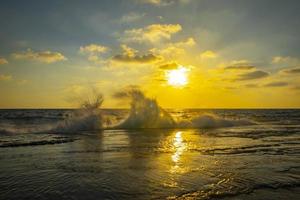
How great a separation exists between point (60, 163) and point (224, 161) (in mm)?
5718

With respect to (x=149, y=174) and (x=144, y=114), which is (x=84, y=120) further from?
(x=149, y=174)

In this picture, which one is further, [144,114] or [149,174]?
[144,114]

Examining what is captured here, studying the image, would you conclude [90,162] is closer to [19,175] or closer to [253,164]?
[19,175]

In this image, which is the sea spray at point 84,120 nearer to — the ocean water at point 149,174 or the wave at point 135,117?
the wave at point 135,117

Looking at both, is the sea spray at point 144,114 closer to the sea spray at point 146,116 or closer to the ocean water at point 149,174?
the sea spray at point 146,116

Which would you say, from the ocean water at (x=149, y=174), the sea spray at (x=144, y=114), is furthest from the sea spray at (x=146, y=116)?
the ocean water at (x=149, y=174)

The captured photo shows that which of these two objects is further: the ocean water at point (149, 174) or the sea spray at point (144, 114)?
the sea spray at point (144, 114)

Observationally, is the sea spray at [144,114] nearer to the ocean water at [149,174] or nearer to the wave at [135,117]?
the wave at [135,117]

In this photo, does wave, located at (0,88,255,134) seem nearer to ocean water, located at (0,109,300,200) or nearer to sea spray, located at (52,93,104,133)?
sea spray, located at (52,93,104,133)

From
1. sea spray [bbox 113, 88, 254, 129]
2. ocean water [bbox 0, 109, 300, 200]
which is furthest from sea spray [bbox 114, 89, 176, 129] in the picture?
ocean water [bbox 0, 109, 300, 200]

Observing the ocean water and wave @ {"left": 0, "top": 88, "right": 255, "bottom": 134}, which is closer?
the ocean water

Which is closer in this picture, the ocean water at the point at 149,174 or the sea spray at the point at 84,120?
the ocean water at the point at 149,174

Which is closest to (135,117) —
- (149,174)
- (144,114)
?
(144,114)

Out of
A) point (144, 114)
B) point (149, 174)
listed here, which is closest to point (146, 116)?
point (144, 114)
